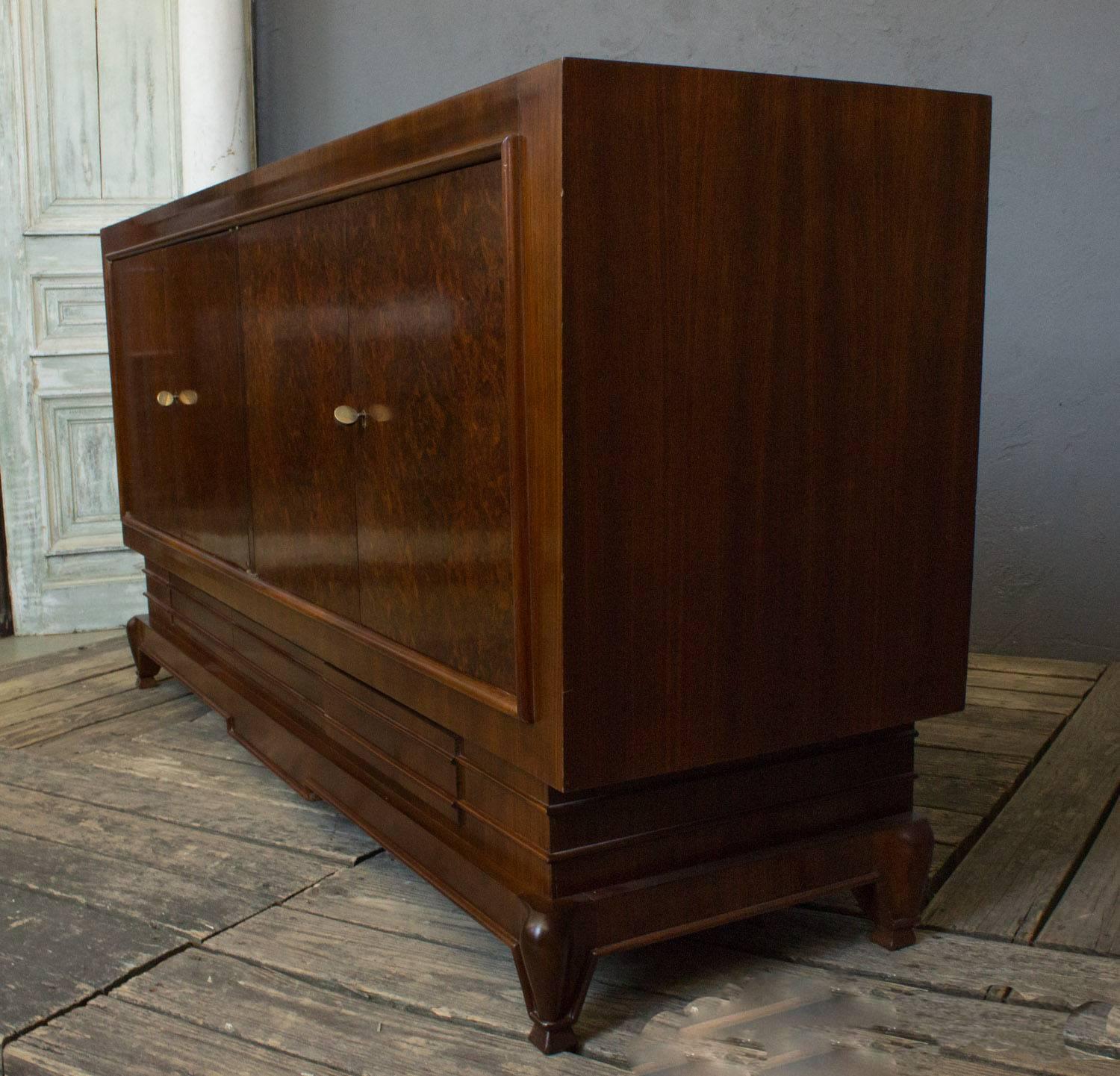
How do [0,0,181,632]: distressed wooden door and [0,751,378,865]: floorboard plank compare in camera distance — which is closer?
[0,751,378,865]: floorboard plank

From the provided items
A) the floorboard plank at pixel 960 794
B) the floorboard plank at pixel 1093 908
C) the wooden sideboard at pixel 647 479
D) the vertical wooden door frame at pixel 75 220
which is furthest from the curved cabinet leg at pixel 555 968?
the vertical wooden door frame at pixel 75 220

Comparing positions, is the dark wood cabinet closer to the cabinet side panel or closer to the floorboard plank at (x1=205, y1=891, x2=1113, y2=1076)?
the floorboard plank at (x1=205, y1=891, x2=1113, y2=1076)

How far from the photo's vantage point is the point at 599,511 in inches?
47.2

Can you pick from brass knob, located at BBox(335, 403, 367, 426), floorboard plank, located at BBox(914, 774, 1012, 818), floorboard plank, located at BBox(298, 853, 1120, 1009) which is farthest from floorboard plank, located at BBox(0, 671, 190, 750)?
floorboard plank, located at BBox(914, 774, 1012, 818)

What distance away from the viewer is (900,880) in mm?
1507

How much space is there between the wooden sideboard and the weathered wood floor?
9cm

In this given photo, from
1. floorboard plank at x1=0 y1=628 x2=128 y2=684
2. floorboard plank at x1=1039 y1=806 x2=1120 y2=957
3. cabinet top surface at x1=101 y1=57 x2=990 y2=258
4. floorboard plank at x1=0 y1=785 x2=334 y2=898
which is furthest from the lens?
floorboard plank at x1=0 y1=628 x2=128 y2=684

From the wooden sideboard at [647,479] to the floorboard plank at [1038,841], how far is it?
16 centimetres

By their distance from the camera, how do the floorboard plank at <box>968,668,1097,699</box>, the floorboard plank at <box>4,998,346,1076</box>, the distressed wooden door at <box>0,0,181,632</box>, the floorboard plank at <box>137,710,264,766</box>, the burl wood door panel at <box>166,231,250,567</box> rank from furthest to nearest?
the distressed wooden door at <box>0,0,181,632</box>, the floorboard plank at <box>968,668,1097,699</box>, the floorboard plank at <box>137,710,264,766</box>, the burl wood door panel at <box>166,231,250,567</box>, the floorboard plank at <box>4,998,346,1076</box>

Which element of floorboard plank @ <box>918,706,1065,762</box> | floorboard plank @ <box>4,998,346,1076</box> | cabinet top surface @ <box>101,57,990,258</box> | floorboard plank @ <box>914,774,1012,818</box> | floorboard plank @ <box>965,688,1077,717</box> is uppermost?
cabinet top surface @ <box>101,57,990,258</box>

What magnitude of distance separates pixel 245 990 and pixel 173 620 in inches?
51.0

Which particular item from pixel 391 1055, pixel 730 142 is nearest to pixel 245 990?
pixel 391 1055

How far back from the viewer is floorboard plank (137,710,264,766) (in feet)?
7.60

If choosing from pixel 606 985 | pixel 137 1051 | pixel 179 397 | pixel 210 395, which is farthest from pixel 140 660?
pixel 606 985
